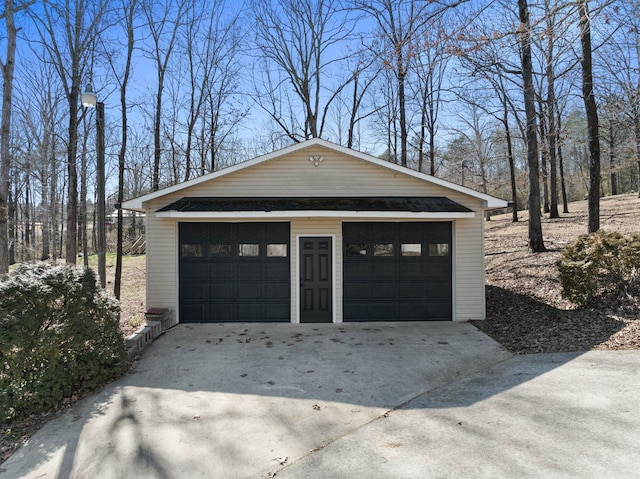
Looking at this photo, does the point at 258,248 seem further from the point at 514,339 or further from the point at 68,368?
the point at 514,339

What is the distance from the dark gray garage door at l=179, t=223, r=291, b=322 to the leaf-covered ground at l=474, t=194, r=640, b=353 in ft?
15.4

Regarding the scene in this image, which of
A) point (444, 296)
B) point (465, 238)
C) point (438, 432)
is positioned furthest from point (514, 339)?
point (438, 432)

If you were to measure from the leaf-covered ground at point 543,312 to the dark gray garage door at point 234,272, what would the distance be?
185 inches

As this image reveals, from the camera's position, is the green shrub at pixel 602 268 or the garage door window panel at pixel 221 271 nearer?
the green shrub at pixel 602 268

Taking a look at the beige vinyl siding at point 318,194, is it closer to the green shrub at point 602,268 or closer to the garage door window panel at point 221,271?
the garage door window panel at point 221,271

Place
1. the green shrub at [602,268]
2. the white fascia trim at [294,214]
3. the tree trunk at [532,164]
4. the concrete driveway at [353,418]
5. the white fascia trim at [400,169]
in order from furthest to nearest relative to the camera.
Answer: the tree trunk at [532,164], the white fascia trim at [400,169], the white fascia trim at [294,214], the green shrub at [602,268], the concrete driveway at [353,418]

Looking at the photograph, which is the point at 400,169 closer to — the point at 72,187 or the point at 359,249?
the point at 359,249

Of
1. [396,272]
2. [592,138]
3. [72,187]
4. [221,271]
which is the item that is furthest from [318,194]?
[592,138]

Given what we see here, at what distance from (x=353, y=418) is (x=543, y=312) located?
6215mm

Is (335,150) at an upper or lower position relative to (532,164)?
lower

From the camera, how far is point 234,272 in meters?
9.12

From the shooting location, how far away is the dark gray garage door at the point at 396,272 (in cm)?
921

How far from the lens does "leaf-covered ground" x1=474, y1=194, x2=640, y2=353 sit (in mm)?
6914

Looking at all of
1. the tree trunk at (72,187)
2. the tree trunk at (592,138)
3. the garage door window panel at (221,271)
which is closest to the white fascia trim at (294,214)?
the garage door window panel at (221,271)
